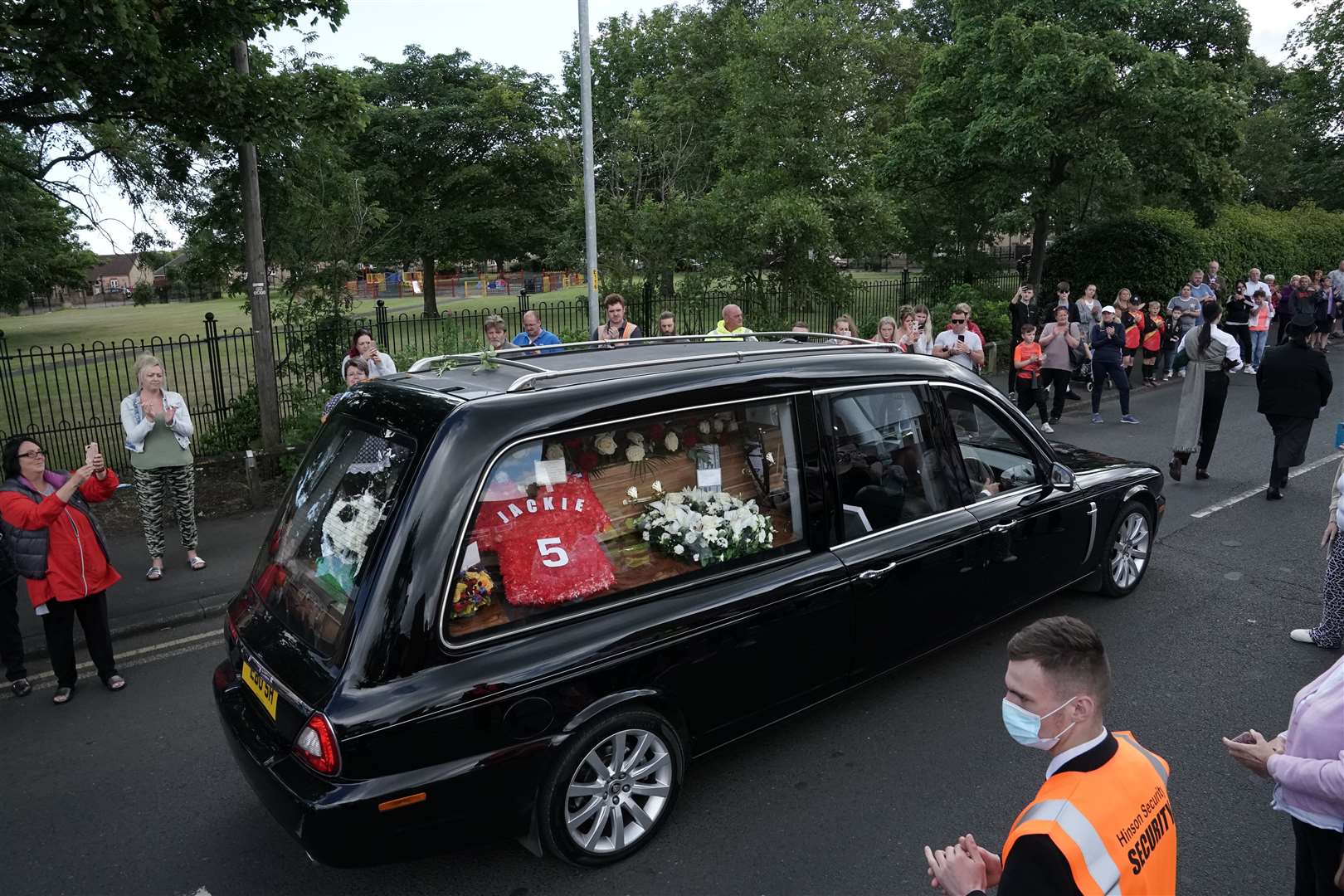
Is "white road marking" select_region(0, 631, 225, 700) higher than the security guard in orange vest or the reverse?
the reverse

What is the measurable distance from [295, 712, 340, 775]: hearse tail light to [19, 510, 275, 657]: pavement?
364 centimetres

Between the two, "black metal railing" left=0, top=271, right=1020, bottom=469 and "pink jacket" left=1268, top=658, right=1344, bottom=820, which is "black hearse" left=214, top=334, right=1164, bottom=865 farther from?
"black metal railing" left=0, top=271, right=1020, bottom=469

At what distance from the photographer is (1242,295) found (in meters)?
16.1

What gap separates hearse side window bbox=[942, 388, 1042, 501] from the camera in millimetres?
4789

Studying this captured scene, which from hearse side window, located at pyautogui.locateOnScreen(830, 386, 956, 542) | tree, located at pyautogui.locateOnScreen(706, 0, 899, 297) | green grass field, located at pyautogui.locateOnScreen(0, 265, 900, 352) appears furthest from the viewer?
green grass field, located at pyautogui.locateOnScreen(0, 265, 900, 352)

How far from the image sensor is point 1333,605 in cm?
521

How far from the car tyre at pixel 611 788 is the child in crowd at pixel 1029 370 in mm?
9492

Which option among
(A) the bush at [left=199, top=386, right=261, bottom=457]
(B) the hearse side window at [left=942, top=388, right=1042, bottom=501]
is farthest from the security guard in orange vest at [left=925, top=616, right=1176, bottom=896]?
(A) the bush at [left=199, top=386, right=261, bottom=457]

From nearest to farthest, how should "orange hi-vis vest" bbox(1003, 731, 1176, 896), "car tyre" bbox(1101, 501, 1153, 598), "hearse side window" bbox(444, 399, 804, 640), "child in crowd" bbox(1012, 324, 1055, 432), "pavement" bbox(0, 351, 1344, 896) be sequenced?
"orange hi-vis vest" bbox(1003, 731, 1176, 896) → "hearse side window" bbox(444, 399, 804, 640) → "pavement" bbox(0, 351, 1344, 896) → "car tyre" bbox(1101, 501, 1153, 598) → "child in crowd" bbox(1012, 324, 1055, 432)

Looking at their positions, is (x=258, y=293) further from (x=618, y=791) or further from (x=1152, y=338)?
(x=1152, y=338)

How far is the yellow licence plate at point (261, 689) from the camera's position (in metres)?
3.23

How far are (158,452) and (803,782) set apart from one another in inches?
225

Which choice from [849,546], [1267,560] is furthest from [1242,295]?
[849,546]

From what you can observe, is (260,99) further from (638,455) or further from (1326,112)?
(1326,112)
